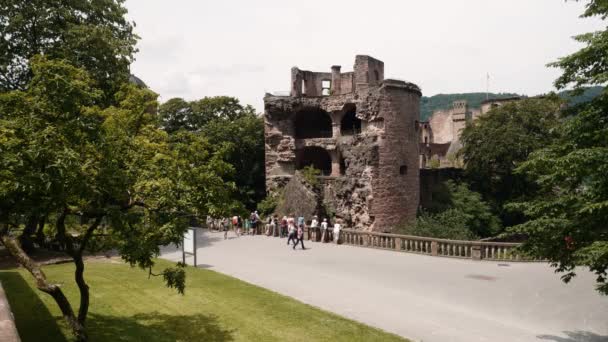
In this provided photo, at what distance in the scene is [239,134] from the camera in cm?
3962

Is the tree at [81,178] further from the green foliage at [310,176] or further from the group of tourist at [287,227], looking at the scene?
the green foliage at [310,176]

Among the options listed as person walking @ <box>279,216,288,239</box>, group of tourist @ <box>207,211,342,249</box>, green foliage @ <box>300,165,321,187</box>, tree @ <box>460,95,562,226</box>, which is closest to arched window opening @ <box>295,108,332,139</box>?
green foliage @ <box>300,165,321,187</box>

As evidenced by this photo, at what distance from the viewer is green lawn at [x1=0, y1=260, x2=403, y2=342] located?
9680mm

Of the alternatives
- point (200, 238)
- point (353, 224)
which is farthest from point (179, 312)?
point (353, 224)

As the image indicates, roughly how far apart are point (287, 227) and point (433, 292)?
13.3 meters

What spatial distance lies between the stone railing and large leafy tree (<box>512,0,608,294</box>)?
772cm

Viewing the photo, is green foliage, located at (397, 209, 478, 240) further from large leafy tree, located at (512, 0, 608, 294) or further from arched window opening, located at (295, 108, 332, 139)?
arched window opening, located at (295, 108, 332, 139)

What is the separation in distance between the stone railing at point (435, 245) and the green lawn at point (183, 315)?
9032 mm

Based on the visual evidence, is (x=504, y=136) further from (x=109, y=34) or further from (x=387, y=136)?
(x=109, y=34)

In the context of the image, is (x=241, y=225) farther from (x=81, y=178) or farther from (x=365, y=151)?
(x=81, y=178)

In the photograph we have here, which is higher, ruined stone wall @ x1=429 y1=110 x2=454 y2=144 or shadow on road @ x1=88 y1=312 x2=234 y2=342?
ruined stone wall @ x1=429 y1=110 x2=454 y2=144

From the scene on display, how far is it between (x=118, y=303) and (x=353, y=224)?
20.6 meters

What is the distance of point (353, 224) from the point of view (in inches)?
1215

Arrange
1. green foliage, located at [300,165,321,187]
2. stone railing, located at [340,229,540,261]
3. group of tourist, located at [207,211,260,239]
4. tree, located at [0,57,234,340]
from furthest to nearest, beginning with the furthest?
1. green foliage, located at [300,165,321,187]
2. group of tourist, located at [207,211,260,239]
3. stone railing, located at [340,229,540,261]
4. tree, located at [0,57,234,340]
